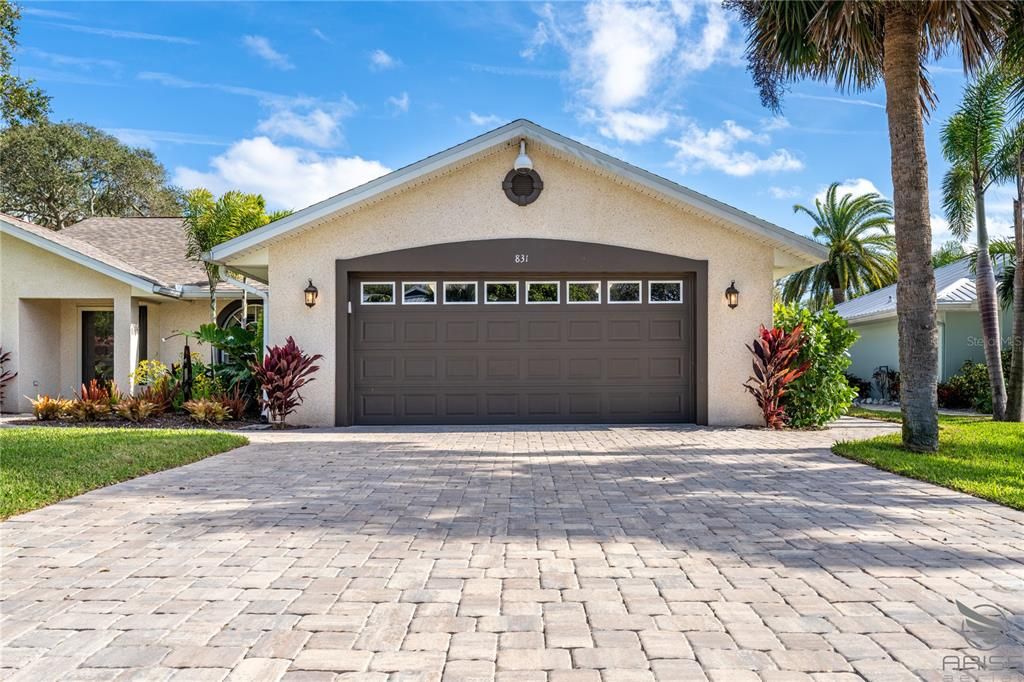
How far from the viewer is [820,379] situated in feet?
34.9

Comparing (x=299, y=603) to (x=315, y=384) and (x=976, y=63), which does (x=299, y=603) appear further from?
(x=976, y=63)

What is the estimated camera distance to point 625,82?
13.8 metres

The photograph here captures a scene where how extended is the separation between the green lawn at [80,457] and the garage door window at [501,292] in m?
4.67

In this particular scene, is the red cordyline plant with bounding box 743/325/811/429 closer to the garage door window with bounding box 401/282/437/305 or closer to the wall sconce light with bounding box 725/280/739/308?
the wall sconce light with bounding box 725/280/739/308

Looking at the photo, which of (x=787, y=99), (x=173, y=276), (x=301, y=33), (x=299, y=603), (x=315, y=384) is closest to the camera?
(x=299, y=603)

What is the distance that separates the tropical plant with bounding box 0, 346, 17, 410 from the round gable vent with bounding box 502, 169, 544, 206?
10.6 m

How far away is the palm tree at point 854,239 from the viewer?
25906 millimetres

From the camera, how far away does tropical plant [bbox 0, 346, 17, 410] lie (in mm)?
12586

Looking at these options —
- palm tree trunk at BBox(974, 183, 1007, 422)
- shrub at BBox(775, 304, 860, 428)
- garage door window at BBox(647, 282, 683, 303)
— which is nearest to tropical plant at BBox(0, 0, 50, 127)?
garage door window at BBox(647, 282, 683, 303)

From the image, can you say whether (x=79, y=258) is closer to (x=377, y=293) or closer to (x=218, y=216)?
(x=218, y=216)

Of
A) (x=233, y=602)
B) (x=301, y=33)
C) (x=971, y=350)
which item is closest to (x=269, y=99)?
(x=301, y=33)

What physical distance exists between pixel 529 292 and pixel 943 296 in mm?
11799

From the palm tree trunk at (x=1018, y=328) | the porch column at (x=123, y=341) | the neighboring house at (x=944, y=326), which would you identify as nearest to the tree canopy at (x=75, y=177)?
the porch column at (x=123, y=341)

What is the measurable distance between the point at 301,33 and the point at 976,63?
38.9ft
